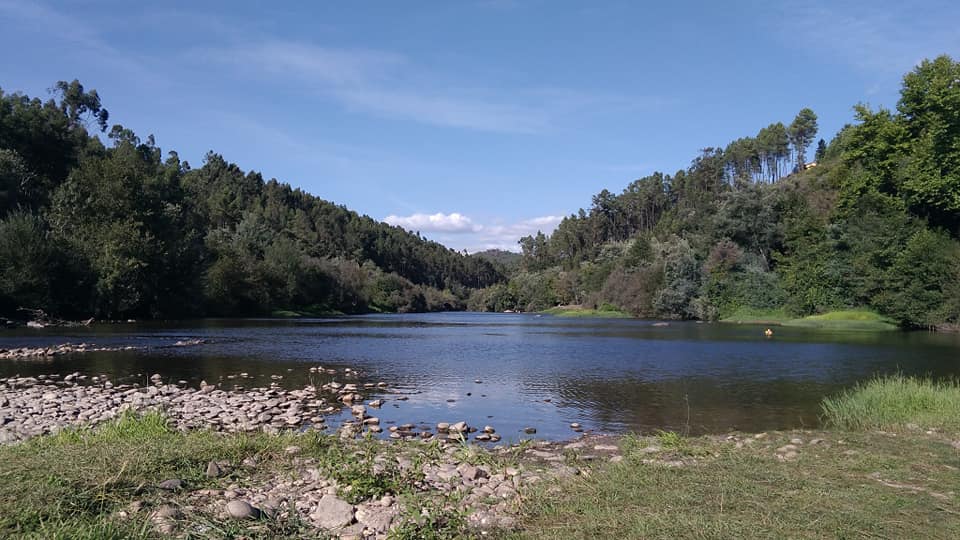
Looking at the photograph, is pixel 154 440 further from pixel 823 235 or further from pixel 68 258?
pixel 823 235

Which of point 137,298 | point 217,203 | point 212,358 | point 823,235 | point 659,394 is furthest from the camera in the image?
point 217,203

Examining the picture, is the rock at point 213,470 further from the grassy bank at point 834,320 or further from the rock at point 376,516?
the grassy bank at point 834,320

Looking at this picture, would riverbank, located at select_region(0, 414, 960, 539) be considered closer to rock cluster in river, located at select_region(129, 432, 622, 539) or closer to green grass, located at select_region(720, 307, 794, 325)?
rock cluster in river, located at select_region(129, 432, 622, 539)

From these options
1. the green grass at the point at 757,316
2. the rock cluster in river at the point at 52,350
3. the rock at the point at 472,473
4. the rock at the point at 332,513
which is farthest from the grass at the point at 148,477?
the green grass at the point at 757,316

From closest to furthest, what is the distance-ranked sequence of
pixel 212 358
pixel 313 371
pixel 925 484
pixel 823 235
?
pixel 925 484 → pixel 313 371 → pixel 212 358 → pixel 823 235

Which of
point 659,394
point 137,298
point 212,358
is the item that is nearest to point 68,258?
point 137,298

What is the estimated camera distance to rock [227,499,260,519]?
7.73m

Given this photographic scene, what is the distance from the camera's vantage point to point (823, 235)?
83812 mm

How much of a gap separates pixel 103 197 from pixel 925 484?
8949 cm

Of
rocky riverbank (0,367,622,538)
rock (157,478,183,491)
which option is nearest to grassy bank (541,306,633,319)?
rocky riverbank (0,367,622,538)

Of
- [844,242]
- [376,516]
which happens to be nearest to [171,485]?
[376,516]

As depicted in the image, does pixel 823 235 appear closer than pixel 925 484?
No

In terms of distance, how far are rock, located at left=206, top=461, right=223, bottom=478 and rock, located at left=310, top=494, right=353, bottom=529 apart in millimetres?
1978

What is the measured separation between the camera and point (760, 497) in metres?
8.90
